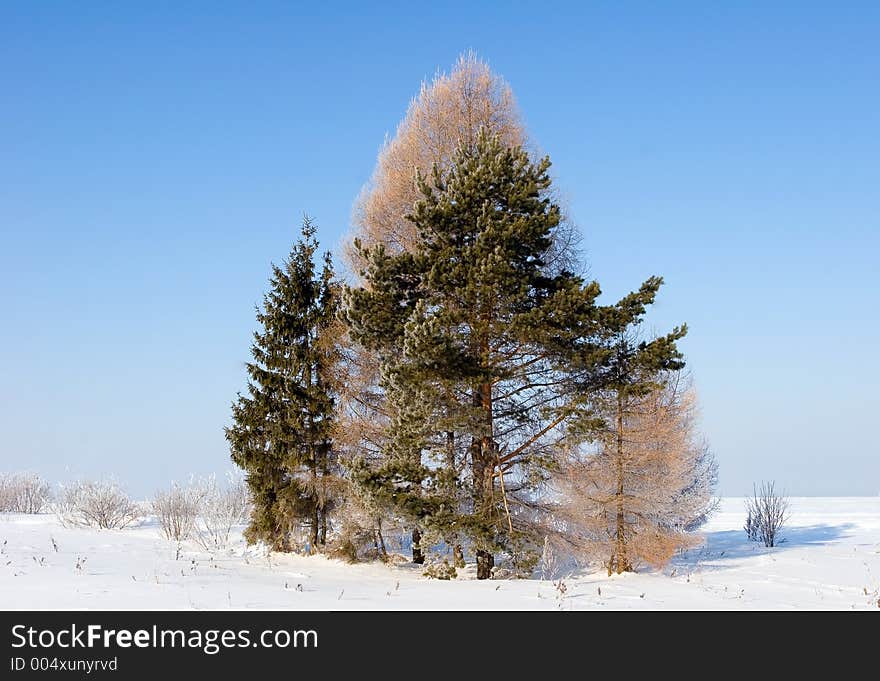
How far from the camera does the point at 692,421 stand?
21.1 metres

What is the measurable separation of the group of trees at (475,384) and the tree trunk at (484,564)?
0.04 m

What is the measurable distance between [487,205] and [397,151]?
5.25 metres

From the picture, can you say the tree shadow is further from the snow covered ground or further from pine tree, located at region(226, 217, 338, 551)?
pine tree, located at region(226, 217, 338, 551)

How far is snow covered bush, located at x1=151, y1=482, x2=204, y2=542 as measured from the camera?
889 inches

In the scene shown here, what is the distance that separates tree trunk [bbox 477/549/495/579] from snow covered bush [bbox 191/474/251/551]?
963cm

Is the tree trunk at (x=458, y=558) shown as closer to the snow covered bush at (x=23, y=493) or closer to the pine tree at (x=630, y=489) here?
the pine tree at (x=630, y=489)

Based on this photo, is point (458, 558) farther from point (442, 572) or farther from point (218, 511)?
point (218, 511)

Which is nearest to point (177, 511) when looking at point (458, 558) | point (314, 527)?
point (314, 527)

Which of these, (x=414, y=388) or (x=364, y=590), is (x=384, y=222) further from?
(x=364, y=590)

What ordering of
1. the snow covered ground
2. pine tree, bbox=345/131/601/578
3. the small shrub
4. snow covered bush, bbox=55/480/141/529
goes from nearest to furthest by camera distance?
1. the snow covered ground
2. pine tree, bbox=345/131/601/578
3. the small shrub
4. snow covered bush, bbox=55/480/141/529

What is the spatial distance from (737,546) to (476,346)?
18.8m

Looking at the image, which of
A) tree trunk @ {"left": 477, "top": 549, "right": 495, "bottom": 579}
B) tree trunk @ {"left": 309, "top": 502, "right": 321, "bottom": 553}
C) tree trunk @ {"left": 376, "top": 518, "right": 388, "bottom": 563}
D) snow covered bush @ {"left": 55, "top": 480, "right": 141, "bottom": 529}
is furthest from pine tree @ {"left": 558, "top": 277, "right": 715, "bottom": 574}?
snow covered bush @ {"left": 55, "top": 480, "right": 141, "bottom": 529}

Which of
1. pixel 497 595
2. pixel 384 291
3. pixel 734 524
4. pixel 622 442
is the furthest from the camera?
pixel 734 524
